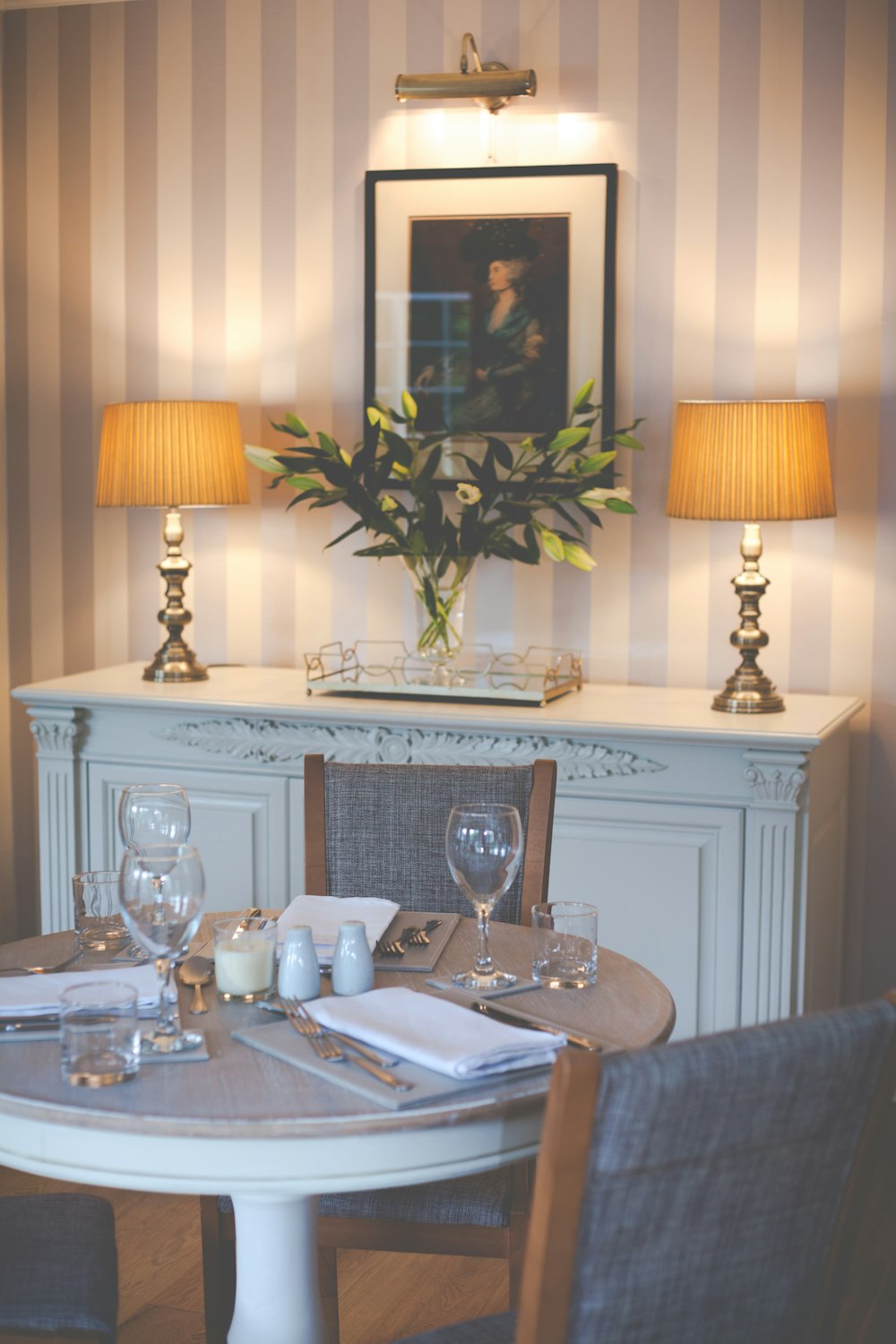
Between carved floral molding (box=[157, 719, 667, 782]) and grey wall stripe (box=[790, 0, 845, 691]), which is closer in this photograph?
carved floral molding (box=[157, 719, 667, 782])

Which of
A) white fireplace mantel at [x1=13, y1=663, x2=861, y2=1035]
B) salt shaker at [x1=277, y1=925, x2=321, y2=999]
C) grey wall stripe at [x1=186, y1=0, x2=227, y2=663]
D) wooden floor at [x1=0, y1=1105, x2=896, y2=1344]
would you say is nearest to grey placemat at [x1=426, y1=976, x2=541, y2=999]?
salt shaker at [x1=277, y1=925, x2=321, y2=999]

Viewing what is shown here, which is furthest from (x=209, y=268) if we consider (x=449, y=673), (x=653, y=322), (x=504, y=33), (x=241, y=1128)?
(x=241, y=1128)

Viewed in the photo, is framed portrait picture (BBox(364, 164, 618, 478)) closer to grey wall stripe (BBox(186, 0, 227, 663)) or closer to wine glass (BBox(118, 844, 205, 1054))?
grey wall stripe (BBox(186, 0, 227, 663))

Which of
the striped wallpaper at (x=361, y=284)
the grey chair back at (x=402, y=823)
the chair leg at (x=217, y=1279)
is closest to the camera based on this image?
the chair leg at (x=217, y=1279)

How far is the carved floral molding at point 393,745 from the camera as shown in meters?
2.72

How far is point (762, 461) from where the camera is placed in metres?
2.70

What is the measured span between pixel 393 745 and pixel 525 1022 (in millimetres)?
1456

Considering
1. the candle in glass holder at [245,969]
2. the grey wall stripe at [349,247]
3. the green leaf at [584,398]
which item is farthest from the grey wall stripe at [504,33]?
the candle in glass holder at [245,969]

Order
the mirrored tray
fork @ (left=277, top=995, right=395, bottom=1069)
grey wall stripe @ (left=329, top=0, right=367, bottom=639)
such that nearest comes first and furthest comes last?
fork @ (left=277, top=995, right=395, bottom=1069) → the mirrored tray → grey wall stripe @ (left=329, top=0, right=367, bottom=639)

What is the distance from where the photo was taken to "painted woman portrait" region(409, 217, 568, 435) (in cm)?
316

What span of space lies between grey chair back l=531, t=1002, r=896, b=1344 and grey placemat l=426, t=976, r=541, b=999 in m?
0.47

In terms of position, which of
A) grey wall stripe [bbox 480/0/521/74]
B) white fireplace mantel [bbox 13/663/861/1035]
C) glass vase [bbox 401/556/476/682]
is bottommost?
white fireplace mantel [bbox 13/663/861/1035]

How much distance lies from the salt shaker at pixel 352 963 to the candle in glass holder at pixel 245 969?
0.24ft

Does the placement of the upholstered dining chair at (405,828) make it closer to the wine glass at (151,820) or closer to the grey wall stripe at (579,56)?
the wine glass at (151,820)
